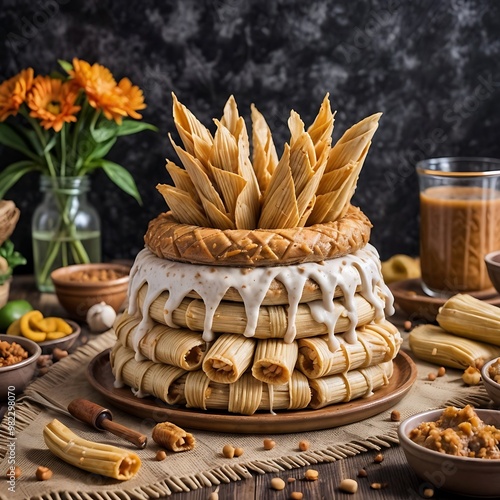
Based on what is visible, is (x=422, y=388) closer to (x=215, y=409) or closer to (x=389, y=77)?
(x=215, y=409)

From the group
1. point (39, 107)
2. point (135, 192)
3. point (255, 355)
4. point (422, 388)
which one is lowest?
point (422, 388)

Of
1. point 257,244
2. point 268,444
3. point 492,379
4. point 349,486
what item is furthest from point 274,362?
point 492,379

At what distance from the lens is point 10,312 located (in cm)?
349

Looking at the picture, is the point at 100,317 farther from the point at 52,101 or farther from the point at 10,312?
the point at 52,101

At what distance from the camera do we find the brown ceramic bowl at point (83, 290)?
3.66 m

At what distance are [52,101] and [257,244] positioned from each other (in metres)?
1.74

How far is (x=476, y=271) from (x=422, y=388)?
2.93 ft

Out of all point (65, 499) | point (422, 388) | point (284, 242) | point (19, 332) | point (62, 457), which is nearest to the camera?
point (65, 499)

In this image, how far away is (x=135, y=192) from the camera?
4.05 metres

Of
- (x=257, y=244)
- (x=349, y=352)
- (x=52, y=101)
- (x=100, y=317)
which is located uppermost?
(x=52, y=101)

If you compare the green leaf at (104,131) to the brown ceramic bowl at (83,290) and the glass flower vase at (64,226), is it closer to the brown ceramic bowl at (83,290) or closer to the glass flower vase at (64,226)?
the glass flower vase at (64,226)

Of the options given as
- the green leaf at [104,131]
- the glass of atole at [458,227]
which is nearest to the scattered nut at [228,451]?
the glass of atole at [458,227]

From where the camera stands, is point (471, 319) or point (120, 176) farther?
point (120, 176)

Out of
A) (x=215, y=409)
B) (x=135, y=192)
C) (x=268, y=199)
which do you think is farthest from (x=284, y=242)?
(x=135, y=192)
